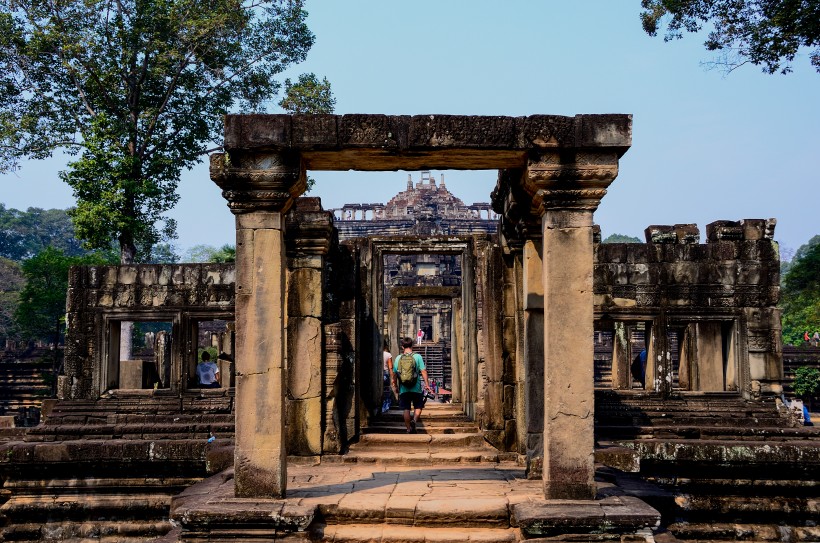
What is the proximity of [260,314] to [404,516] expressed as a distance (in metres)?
1.63

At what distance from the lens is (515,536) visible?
527 centimetres

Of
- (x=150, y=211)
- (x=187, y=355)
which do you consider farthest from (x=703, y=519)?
(x=150, y=211)

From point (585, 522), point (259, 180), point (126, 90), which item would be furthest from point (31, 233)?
point (585, 522)

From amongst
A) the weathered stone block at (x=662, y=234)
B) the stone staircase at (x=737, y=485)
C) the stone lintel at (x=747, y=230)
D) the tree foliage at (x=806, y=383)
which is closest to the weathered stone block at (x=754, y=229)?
the stone lintel at (x=747, y=230)

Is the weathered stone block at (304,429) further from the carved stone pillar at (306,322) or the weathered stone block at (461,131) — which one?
the weathered stone block at (461,131)

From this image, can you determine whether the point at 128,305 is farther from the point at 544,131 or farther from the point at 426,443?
the point at 544,131

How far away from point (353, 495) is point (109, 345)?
7.99 m

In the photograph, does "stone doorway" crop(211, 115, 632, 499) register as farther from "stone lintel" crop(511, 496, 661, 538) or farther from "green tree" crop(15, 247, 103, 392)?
"green tree" crop(15, 247, 103, 392)

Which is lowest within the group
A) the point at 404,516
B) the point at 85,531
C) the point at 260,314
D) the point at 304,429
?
the point at 85,531

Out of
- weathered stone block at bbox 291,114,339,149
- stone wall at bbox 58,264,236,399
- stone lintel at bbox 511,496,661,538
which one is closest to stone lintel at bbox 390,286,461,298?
stone wall at bbox 58,264,236,399

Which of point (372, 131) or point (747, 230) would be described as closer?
point (372, 131)

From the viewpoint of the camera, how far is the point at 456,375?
13656 millimetres

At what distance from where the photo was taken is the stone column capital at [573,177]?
5.54 metres

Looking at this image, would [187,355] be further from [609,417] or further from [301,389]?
[609,417]
